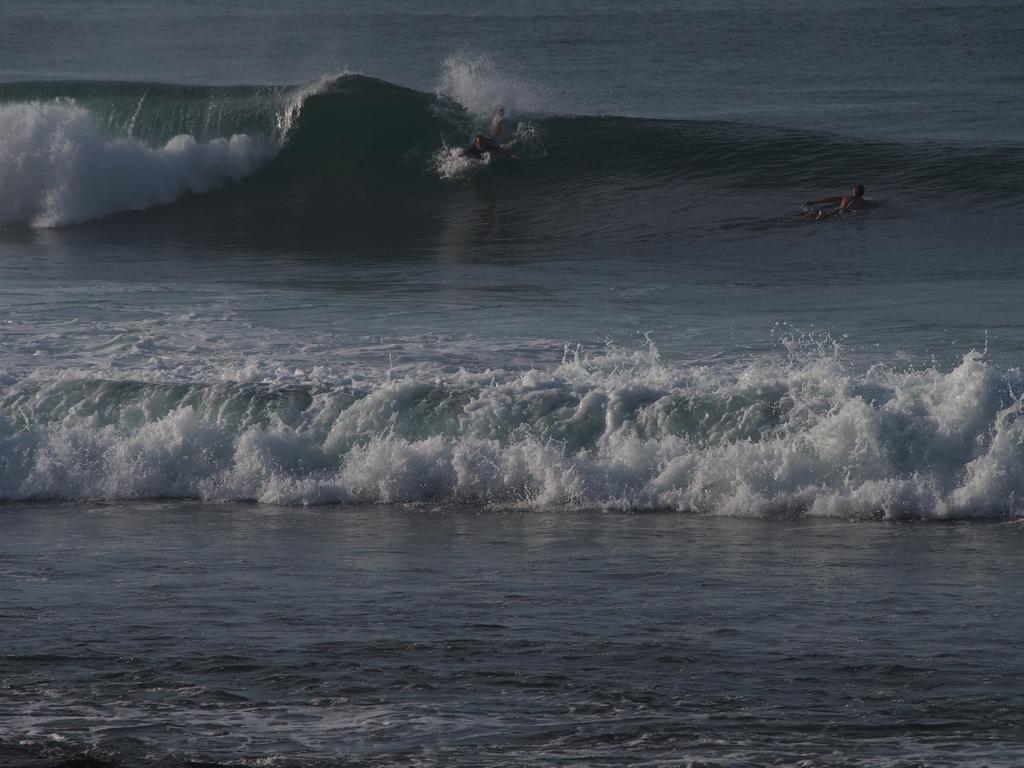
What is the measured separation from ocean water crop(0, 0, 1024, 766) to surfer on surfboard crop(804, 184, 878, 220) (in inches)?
6.6

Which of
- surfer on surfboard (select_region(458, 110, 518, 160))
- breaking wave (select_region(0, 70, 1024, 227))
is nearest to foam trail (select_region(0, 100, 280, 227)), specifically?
breaking wave (select_region(0, 70, 1024, 227))

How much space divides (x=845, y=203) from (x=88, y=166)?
11302 millimetres

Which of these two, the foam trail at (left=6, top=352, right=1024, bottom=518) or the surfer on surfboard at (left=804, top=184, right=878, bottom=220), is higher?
the surfer on surfboard at (left=804, top=184, right=878, bottom=220)

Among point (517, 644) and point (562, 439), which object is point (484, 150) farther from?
point (517, 644)

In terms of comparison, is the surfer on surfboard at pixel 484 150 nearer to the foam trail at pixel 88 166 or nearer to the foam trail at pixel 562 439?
the foam trail at pixel 88 166

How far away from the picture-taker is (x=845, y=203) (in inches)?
773

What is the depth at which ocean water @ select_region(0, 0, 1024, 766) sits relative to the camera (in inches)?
232

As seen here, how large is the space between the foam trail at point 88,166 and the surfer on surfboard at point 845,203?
8.88 metres

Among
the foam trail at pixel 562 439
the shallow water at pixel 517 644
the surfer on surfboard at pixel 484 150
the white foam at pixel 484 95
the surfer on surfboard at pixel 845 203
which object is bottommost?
the shallow water at pixel 517 644

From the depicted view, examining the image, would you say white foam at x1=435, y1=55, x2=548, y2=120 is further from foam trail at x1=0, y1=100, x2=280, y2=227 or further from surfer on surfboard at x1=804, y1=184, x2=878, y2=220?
surfer on surfboard at x1=804, y1=184, x2=878, y2=220

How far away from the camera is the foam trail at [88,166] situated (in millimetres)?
22953

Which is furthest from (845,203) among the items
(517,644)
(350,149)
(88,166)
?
(517,644)

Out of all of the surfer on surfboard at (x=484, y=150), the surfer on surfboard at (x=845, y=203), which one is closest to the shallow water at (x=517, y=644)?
the surfer on surfboard at (x=845, y=203)

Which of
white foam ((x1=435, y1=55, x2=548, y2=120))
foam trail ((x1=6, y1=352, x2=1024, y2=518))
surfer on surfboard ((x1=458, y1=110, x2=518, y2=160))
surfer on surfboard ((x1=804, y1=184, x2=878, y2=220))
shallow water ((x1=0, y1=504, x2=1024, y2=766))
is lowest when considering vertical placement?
shallow water ((x1=0, y1=504, x2=1024, y2=766))
